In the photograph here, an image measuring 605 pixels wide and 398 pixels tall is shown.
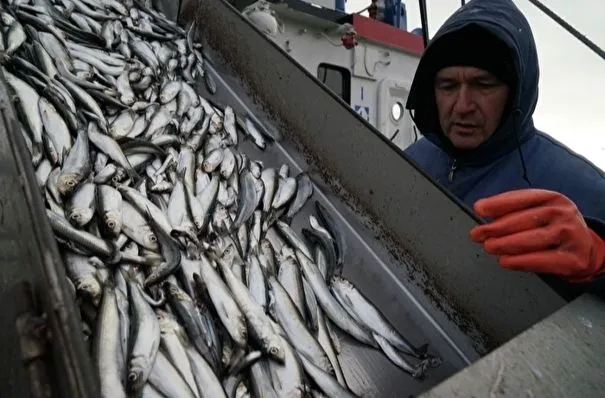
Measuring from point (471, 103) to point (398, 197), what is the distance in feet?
1.61

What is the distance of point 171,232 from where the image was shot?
1.98 m

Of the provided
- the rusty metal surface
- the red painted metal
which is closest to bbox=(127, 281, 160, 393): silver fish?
the rusty metal surface

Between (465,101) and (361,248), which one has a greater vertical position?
(465,101)

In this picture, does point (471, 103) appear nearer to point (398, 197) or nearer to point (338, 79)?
point (398, 197)

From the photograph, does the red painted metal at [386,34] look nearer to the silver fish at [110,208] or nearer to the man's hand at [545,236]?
the silver fish at [110,208]

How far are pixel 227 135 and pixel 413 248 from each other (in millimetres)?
1282

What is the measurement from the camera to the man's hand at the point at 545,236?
50.4 inches

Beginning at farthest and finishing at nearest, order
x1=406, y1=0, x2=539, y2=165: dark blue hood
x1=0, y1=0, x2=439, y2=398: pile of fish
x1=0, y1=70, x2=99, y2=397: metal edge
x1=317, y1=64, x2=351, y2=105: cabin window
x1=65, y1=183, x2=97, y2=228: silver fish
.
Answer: x1=317, y1=64, x2=351, y2=105: cabin window < x1=406, y1=0, x2=539, y2=165: dark blue hood < x1=65, y1=183, x2=97, y2=228: silver fish < x1=0, y1=0, x2=439, y2=398: pile of fish < x1=0, y1=70, x2=99, y2=397: metal edge

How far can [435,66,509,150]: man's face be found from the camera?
2.05 meters

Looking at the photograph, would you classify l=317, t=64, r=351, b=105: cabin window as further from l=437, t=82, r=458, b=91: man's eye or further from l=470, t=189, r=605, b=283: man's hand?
l=470, t=189, r=605, b=283: man's hand

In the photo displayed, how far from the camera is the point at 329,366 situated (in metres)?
1.66

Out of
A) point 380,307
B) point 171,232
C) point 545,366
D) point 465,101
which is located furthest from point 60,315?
point 465,101

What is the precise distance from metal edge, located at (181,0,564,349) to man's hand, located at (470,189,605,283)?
200mm

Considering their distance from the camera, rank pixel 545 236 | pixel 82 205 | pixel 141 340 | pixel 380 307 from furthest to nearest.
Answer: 1. pixel 380 307
2. pixel 82 205
3. pixel 141 340
4. pixel 545 236
